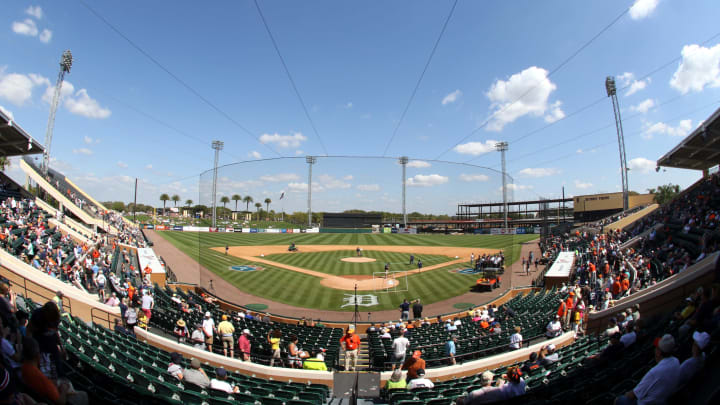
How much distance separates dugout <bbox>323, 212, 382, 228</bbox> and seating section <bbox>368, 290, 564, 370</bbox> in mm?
11474

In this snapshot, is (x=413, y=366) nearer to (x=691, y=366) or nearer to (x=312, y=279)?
(x=691, y=366)

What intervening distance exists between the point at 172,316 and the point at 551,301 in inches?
692

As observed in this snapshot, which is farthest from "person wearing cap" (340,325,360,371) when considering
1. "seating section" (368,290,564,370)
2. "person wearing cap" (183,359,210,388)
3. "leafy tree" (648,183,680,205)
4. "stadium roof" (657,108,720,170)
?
"leafy tree" (648,183,680,205)

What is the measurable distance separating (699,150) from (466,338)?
80.0 feet

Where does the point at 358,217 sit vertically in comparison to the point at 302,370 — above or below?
above

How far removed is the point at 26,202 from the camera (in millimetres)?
23547

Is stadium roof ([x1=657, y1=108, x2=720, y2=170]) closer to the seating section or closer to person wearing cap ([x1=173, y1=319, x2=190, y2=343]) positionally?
the seating section

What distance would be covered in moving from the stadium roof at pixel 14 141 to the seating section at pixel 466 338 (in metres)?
24.6

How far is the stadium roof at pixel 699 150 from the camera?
16.8 meters

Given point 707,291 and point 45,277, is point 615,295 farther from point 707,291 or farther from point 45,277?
point 45,277

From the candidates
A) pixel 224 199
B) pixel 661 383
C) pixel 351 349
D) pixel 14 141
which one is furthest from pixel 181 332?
pixel 14 141

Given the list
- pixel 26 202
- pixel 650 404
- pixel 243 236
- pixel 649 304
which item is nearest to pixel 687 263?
pixel 649 304

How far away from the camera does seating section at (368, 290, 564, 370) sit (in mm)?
9812

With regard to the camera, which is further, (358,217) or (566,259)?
(566,259)
